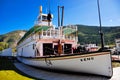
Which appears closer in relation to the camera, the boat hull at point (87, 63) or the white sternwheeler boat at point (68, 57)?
the boat hull at point (87, 63)

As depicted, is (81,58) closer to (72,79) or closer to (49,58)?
(72,79)

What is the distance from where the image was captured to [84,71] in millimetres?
9398

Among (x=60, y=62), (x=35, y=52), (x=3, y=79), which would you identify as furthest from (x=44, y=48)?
(x=3, y=79)

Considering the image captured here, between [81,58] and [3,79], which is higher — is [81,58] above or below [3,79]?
above

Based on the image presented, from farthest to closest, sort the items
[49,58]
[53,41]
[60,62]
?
[53,41], [49,58], [60,62]

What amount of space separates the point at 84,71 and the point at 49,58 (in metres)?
3.22

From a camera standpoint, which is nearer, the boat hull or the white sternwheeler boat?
the boat hull

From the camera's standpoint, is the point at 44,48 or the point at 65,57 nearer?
the point at 65,57

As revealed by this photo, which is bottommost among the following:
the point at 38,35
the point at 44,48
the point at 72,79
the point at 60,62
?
the point at 72,79

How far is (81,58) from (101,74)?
1652 mm

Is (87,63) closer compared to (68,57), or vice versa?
(87,63)

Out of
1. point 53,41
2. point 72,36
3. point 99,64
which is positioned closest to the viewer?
point 99,64

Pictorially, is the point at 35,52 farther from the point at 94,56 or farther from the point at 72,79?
the point at 94,56

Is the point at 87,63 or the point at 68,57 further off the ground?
the point at 68,57
